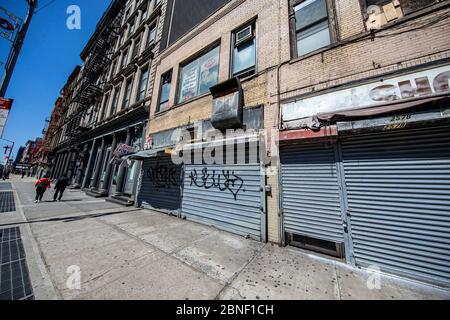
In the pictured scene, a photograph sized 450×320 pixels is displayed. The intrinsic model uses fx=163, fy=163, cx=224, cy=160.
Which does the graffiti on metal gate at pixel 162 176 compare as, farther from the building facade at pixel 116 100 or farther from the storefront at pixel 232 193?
the building facade at pixel 116 100

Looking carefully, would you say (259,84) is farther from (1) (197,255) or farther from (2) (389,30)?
(1) (197,255)

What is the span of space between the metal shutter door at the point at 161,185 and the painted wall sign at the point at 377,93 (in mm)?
5654

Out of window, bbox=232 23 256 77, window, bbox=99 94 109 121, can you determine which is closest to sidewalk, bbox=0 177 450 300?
window, bbox=232 23 256 77

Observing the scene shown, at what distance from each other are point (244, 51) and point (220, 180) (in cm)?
595

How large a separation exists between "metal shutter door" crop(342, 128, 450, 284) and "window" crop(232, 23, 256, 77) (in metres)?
5.21

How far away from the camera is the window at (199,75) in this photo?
8.29 metres

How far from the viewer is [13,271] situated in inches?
118

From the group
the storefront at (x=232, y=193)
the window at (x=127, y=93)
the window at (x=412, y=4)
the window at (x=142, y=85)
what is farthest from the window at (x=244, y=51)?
the window at (x=127, y=93)

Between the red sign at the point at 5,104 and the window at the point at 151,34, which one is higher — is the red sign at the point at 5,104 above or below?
below

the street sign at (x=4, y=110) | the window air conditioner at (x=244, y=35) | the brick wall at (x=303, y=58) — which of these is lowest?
the street sign at (x=4, y=110)

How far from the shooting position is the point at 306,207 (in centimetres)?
448

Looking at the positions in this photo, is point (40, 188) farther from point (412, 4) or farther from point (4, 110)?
point (412, 4)

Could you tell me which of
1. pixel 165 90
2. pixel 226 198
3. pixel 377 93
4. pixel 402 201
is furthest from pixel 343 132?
pixel 165 90
